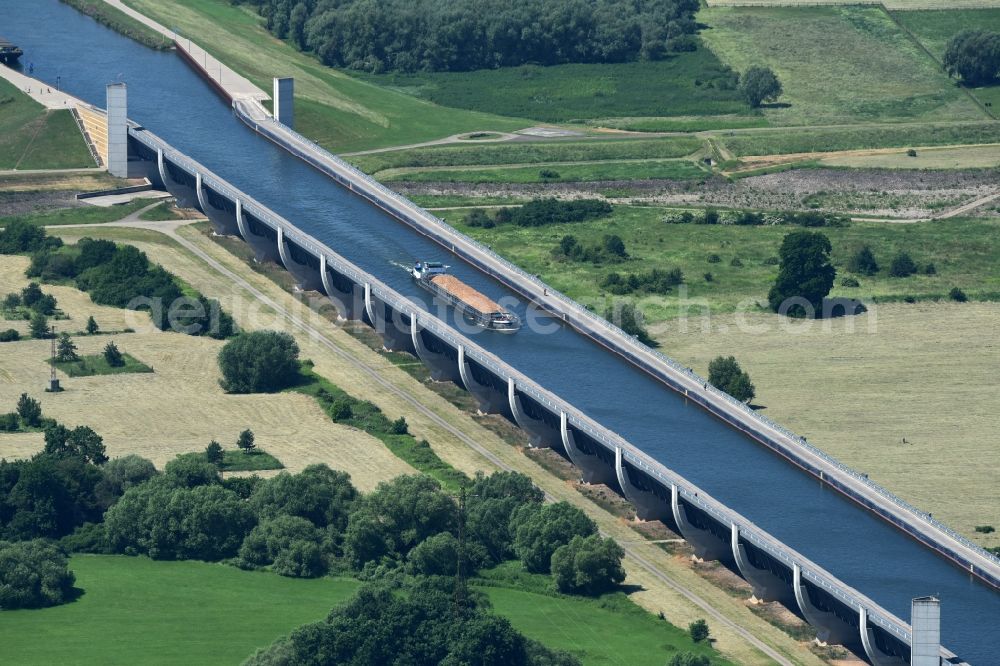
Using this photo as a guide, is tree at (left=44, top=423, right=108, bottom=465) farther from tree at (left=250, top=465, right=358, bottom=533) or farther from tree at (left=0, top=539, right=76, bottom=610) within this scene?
tree at (left=0, top=539, right=76, bottom=610)

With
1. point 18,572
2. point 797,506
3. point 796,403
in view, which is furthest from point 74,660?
point 796,403

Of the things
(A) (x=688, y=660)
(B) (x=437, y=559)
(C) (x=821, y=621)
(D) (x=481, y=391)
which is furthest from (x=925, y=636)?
(D) (x=481, y=391)

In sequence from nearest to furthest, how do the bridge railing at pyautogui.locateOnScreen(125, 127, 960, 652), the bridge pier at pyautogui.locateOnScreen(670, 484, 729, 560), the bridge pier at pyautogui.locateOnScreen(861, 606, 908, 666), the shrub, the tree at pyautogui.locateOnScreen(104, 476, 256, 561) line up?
the bridge pier at pyautogui.locateOnScreen(861, 606, 908, 666)
the bridge railing at pyautogui.locateOnScreen(125, 127, 960, 652)
the tree at pyautogui.locateOnScreen(104, 476, 256, 561)
the bridge pier at pyautogui.locateOnScreen(670, 484, 729, 560)
the shrub

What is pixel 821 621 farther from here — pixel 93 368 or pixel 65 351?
pixel 65 351

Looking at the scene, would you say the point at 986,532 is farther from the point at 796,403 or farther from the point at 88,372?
the point at 88,372

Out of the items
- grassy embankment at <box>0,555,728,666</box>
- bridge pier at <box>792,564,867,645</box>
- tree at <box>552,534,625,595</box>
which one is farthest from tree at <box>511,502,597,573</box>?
bridge pier at <box>792,564,867,645</box>

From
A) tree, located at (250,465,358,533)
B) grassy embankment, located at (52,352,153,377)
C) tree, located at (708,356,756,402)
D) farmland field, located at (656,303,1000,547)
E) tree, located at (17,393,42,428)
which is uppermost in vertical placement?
tree, located at (708,356,756,402)

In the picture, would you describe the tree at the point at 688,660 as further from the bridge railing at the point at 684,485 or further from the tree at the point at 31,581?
the tree at the point at 31,581
